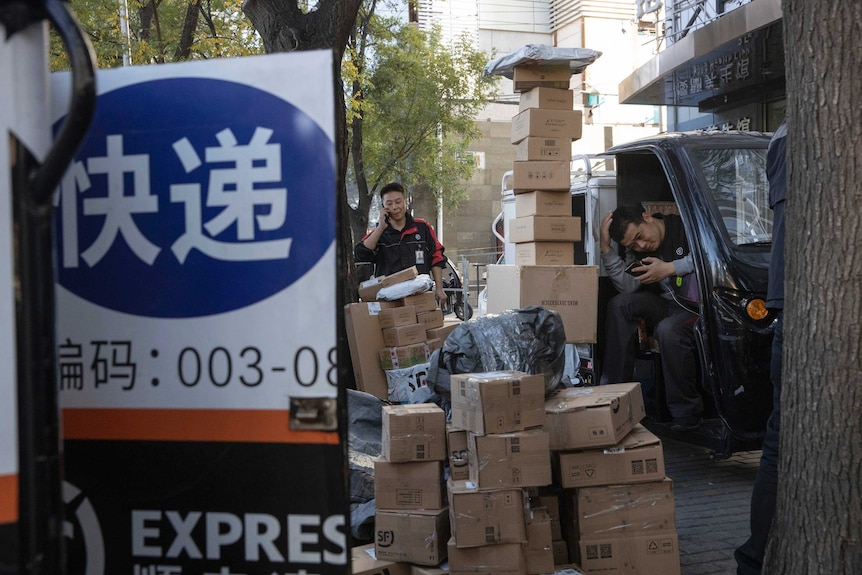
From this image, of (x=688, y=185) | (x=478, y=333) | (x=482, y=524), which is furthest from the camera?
(x=688, y=185)

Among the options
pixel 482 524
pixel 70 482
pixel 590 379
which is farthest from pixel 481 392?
pixel 590 379

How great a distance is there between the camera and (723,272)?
5207 millimetres

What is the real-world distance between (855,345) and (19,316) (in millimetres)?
2488

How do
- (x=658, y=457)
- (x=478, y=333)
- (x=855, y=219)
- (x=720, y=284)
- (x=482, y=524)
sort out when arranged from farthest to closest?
1. (x=720, y=284)
2. (x=478, y=333)
3. (x=658, y=457)
4. (x=482, y=524)
5. (x=855, y=219)

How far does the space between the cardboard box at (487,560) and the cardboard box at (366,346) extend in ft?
11.4

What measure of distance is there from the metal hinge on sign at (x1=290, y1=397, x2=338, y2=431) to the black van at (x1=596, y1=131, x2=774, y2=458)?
3789mm

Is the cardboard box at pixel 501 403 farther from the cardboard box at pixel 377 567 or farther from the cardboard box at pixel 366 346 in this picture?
the cardboard box at pixel 366 346

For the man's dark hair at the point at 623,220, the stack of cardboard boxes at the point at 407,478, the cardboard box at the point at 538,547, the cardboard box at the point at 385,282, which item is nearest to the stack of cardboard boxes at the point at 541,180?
the man's dark hair at the point at 623,220

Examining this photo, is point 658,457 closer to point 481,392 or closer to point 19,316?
point 481,392

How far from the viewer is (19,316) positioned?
4.98 ft

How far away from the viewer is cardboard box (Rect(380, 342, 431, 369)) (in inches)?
281

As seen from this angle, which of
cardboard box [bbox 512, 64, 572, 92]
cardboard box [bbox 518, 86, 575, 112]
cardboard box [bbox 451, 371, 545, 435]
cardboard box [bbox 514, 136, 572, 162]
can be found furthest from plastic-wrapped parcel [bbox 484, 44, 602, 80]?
cardboard box [bbox 451, 371, 545, 435]

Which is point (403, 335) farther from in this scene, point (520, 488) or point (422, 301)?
point (520, 488)

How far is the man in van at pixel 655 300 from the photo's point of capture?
226 inches
